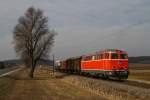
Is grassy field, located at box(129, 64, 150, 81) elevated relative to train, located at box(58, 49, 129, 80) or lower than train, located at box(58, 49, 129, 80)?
lower

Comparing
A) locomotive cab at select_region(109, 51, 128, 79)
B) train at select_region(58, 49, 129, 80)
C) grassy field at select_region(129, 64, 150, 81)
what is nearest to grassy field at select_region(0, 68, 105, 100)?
train at select_region(58, 49, 129, 80)

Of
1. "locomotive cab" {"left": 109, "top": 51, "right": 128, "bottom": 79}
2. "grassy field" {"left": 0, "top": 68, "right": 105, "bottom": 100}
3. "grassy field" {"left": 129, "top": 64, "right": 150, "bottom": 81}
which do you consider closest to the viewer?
"grassy field" {"left": 0, "top": 68, "right": 105, "bottom": 100}

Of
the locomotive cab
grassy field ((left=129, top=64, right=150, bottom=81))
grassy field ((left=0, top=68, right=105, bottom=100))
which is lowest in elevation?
grassy field ((left=0, top=68, right=105, bottom=100))

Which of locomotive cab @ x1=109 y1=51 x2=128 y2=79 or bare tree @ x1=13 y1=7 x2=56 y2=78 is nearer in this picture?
locomotive cab @ x1=109 y1=51 x2=128 y2=79

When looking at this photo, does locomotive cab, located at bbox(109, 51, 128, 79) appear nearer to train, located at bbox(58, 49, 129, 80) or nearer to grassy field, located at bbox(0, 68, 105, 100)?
train, located at bbox(58, 49, 129, 80)

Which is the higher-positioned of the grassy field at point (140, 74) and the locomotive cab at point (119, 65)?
the locomotive cab at point (119, 65)

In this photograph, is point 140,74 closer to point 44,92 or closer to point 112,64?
Answer: point 112,64

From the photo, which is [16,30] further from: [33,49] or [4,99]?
[4,99]

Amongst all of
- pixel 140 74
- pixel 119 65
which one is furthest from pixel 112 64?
pixel 140 74

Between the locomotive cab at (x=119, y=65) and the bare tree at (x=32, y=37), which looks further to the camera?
the bare tree at (x=32, y=37)

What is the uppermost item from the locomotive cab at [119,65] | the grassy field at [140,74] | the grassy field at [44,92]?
the locomotive cab at [119,65]

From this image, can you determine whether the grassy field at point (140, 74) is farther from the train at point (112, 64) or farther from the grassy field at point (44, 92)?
the grassy field at point (44, 92)

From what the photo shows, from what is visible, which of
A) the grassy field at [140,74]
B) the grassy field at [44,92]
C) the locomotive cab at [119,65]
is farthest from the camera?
the grassy field at [140,74]

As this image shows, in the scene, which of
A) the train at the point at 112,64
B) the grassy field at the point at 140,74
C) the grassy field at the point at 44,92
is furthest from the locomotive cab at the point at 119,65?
the grassy field at the point at 140,74
